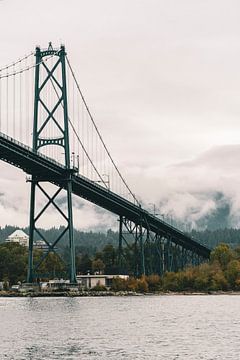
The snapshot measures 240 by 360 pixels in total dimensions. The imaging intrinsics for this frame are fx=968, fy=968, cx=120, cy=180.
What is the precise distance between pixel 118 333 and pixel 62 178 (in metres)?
45.6

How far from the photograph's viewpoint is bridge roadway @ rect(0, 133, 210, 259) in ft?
262

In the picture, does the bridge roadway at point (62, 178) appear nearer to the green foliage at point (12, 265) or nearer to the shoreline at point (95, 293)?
the shoreline at point (95, 293)

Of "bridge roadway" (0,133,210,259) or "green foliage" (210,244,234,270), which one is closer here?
"bridge roadway" (0,133,210,259)

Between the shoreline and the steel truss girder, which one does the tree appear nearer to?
the steel truss girder

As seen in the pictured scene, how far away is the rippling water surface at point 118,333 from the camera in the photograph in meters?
37.9

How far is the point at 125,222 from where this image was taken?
121188 mm

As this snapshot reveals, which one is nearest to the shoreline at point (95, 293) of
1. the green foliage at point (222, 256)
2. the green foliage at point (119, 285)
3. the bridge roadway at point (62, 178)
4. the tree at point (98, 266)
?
the green foliage at point (119, 285)

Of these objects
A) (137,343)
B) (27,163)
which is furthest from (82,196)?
(137,343)

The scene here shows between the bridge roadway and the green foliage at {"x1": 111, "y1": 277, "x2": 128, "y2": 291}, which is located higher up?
the bridge roadway

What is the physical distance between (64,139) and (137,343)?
5347 centimetres

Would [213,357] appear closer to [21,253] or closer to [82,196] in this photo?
[82,196]

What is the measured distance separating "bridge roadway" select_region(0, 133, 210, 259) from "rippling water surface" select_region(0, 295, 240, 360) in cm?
1681

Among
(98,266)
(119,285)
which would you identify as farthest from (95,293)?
(98,266)

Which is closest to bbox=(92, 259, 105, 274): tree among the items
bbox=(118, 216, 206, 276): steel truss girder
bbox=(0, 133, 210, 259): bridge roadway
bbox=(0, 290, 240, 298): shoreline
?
bbox=(118, 216, 206, 276): steel truss girder
